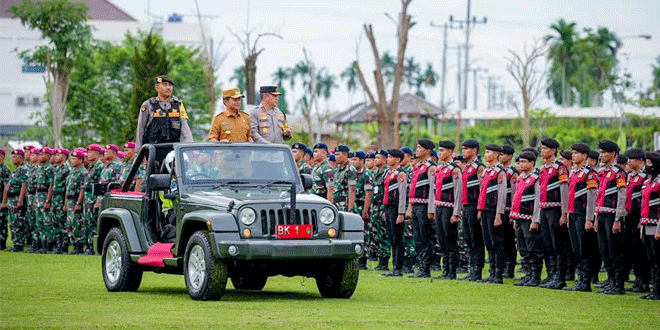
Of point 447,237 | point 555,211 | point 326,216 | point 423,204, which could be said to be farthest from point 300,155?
point 326,216

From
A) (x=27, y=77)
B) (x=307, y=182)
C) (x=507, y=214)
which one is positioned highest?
(x=27, y=77)

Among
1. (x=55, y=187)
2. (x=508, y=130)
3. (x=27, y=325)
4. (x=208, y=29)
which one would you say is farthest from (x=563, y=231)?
(x=208, y=29)

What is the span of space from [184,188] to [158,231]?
934mm

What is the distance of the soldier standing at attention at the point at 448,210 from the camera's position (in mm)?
19078

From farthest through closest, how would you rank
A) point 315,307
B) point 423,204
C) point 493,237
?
1. point 423,204
2. point 493,237
3. point 315,307

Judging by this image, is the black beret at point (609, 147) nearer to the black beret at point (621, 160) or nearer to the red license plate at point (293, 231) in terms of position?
the black beret at point (621, 160)

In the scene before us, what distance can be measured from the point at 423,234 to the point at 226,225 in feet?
19.5

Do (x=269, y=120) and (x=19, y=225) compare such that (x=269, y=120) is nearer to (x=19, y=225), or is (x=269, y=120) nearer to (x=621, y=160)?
(x=621, y=160)

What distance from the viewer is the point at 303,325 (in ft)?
39.6

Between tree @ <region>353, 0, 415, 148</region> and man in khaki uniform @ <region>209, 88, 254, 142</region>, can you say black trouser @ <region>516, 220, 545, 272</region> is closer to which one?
man in khaki uniform @ <region>209, 88, 254, 142</region>

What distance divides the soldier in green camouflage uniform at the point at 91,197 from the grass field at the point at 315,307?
21.7ft

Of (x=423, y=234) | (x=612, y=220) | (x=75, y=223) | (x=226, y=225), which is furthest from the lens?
(x=75, y=223)

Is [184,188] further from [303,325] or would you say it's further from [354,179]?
[354,179]

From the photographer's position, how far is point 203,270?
14.5 metres
